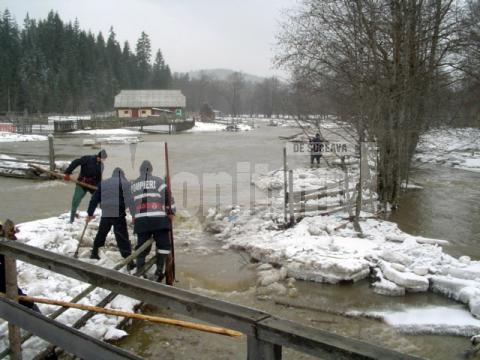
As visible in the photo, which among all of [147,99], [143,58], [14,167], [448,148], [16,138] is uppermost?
[143,58]

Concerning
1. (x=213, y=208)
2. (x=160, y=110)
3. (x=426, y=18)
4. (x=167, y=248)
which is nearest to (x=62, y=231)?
(x=167, y=248)

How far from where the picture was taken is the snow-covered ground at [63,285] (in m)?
5.84

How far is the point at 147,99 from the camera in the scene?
86.4m

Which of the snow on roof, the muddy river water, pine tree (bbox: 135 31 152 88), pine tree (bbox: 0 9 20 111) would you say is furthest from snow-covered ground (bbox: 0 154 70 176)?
pine tree (bbox: 135 31 152 88)

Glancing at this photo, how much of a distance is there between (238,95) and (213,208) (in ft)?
446

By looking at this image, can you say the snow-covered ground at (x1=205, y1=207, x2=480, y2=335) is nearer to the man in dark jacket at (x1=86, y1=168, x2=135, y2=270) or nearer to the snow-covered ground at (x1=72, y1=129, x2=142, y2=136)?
the man in dark jacket at (x1=86, y1=168, x2=135, y2=270)

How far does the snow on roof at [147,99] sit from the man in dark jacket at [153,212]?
80.3 metres

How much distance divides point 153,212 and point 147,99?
82.4m

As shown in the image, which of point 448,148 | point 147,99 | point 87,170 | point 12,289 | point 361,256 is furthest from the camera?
point 147,99

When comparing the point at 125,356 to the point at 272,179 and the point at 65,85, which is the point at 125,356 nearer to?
the point at 272,179

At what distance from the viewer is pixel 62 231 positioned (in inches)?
379

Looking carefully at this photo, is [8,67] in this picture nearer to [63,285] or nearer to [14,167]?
[14,167]

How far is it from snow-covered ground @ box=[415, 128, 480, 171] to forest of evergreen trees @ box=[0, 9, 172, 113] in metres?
70.3

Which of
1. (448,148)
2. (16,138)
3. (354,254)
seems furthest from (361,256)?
(16,138)
